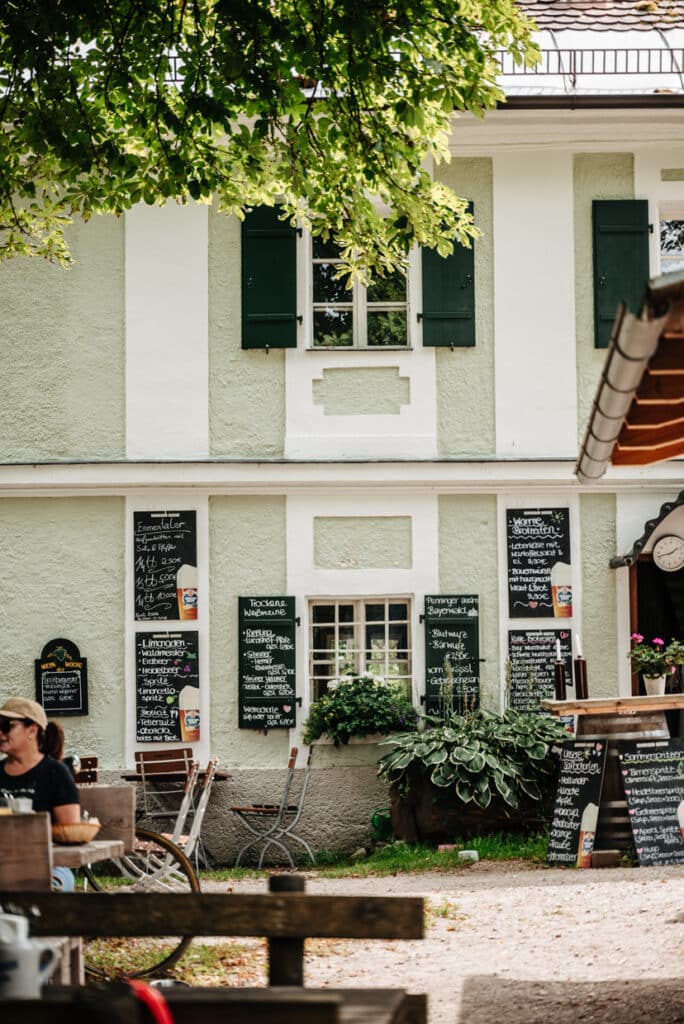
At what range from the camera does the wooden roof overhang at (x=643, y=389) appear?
461 cm

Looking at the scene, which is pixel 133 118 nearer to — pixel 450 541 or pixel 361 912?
pixel 450 541

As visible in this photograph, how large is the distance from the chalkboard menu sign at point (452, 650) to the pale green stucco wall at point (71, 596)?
274 centimetres

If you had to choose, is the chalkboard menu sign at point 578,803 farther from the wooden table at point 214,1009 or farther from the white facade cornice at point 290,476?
the wooden table at point 214,1009

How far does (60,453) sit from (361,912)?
381 inches

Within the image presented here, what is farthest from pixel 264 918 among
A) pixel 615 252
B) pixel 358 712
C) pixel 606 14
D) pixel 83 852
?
pixel 606 14

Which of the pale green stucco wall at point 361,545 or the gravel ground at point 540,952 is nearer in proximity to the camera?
the gravel ground at point 540,952

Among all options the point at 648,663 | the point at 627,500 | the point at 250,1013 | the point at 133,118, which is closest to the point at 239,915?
the point at 250,1013

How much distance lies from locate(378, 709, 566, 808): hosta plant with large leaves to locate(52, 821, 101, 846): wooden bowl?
5.91 meters

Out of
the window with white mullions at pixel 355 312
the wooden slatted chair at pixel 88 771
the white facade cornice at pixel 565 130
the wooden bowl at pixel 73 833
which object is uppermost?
the white facade cornice at pixel 565 130

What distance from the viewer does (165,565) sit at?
12602mm

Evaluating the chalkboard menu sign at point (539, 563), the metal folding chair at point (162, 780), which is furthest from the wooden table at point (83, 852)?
the chalkboard menu sign at point (539, 563)

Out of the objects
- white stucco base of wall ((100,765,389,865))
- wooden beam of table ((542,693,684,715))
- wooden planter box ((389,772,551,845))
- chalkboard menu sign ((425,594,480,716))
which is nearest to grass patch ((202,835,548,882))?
wooden planter box ((389,772,551,845))

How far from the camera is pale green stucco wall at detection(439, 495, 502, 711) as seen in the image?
12.7 metres

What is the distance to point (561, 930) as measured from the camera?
7.81 m
